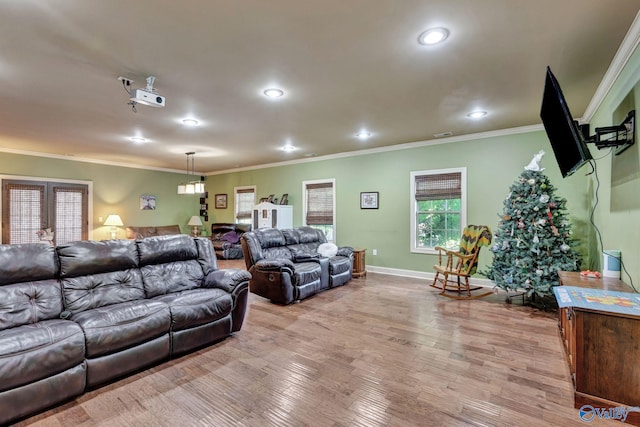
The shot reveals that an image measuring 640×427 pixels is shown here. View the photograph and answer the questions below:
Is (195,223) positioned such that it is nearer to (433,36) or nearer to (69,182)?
(69,182)

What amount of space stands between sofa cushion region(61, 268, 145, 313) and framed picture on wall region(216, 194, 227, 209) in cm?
669

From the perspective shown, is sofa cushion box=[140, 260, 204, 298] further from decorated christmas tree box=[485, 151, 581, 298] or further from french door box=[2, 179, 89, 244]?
french door box=[2, 179, 89, 244]

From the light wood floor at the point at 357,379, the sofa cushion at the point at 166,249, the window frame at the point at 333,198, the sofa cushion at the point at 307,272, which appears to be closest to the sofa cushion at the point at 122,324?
the light wood floor at the point at 357,379

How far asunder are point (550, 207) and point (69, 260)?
533cm

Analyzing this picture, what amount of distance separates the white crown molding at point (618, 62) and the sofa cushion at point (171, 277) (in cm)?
435

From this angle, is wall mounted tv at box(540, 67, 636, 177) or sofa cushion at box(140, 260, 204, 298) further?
sofa cushion at box(140, 260, 204, 298)

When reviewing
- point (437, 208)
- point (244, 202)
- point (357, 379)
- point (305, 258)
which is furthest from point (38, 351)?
point (244, 202)

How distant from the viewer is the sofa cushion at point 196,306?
268 cm

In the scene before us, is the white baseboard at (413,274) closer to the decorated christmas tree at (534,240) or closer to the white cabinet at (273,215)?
the decorated christmas tree at (534,240)

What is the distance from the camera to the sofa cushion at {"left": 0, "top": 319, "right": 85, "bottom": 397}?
182 cm

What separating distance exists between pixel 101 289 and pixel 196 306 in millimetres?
852

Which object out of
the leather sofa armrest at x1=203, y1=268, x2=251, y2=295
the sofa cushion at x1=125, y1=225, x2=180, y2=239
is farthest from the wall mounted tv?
the sofa cushion at x1=125, y1=225, x2=180, y2=239

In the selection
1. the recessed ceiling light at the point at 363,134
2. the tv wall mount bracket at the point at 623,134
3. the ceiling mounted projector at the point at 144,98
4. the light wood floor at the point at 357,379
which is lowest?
the light wood floor at the point at 357,379

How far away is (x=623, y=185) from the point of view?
272cm
